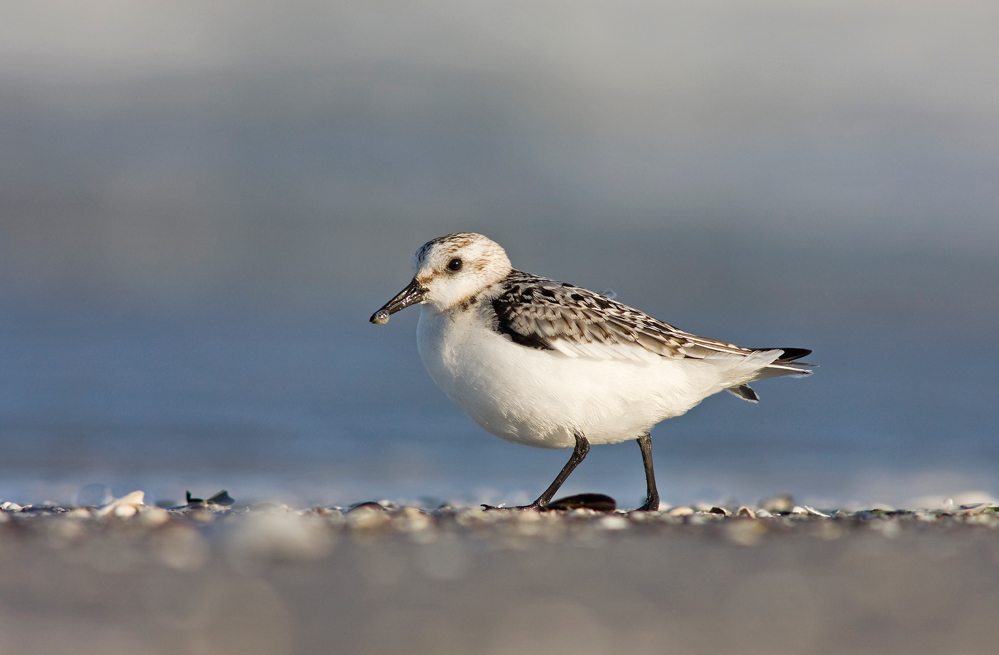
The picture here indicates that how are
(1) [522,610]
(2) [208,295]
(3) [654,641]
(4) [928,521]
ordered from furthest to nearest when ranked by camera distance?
(2) [208,295], (4) [928,521], (1) [522,610], (3) [654,641]

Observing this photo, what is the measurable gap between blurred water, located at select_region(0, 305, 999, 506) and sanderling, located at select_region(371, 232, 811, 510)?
1.77 meters

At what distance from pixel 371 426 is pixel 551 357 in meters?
5.10

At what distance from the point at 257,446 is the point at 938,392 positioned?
791 cm

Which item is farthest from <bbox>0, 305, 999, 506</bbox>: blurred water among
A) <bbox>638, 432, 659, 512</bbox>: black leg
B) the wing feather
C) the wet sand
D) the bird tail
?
the wet sand

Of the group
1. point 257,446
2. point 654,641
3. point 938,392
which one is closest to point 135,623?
point 654,641

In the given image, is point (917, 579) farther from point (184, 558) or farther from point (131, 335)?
point (131, 335)

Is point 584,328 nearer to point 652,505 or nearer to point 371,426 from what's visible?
point 652,505

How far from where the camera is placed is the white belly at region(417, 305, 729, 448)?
4.95 meters

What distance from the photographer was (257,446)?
348 inches

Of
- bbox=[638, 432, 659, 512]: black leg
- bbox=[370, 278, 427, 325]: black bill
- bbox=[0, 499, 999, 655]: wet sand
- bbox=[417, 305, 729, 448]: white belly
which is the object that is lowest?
bbox=[0, 499, 999, 655]: wet sand

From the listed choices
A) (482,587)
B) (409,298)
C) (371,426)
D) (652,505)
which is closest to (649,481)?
(652,505)

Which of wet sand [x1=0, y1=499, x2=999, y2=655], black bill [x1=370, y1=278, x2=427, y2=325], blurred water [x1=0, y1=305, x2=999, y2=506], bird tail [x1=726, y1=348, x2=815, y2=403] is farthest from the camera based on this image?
blurred water [x1=0, y1=305, x2=999, y2=506]

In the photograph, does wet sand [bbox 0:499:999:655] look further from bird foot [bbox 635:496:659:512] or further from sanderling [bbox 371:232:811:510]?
bird foot [bbox 635:496:659:512]

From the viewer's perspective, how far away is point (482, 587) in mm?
3109
